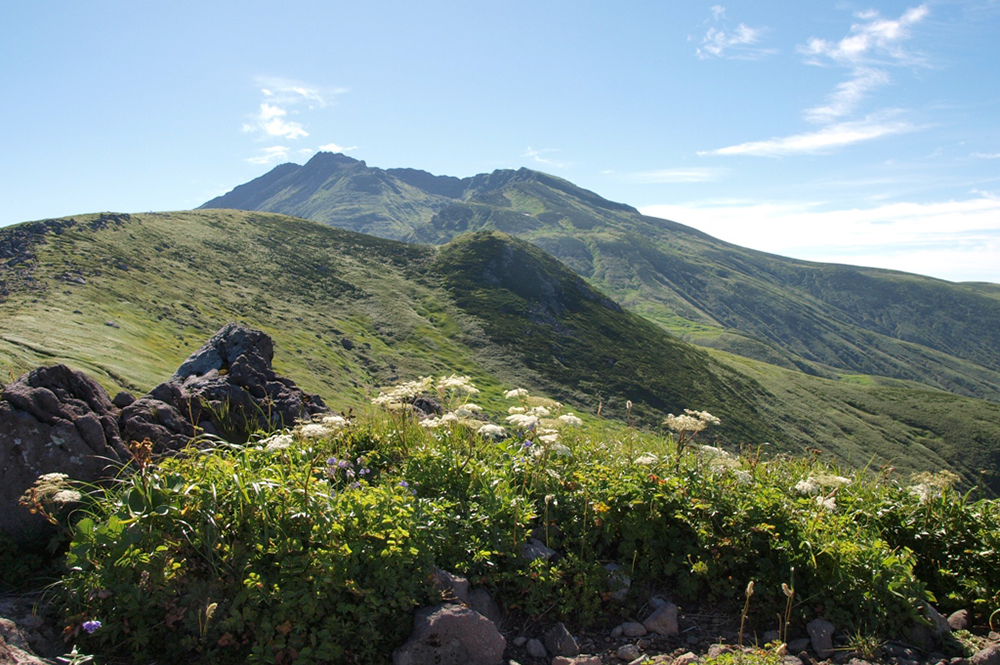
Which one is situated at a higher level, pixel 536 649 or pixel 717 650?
pixel 717 650

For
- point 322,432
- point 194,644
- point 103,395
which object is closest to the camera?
point 194,644

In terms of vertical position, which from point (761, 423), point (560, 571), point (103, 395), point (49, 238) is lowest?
point (761, 423)

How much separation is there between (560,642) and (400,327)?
11495 centimetres

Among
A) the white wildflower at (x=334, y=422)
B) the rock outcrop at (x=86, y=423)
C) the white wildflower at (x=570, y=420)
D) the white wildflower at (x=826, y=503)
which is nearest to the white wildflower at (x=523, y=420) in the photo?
the white wildflower at (x=570, y=420)

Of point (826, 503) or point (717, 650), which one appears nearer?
point (717, 650)

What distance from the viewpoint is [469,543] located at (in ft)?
19.7

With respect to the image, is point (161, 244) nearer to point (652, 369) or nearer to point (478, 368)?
point (478, 368)

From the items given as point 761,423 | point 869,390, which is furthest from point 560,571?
point 869,390

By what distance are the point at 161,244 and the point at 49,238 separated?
20692 mm

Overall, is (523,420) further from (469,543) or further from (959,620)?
(959,620)

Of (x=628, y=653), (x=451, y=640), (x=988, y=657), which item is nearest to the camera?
(x=988, y=657)

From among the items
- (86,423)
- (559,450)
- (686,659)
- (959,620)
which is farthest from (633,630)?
(86,423)

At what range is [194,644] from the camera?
473 cm

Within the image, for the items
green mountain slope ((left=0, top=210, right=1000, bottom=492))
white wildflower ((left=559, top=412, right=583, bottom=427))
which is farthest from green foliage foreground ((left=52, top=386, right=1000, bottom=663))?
green mountain slope ((left=0, top=210, right=1000, bottom=492))
